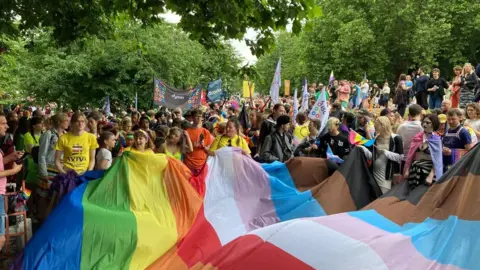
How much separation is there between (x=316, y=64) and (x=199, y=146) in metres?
30.9

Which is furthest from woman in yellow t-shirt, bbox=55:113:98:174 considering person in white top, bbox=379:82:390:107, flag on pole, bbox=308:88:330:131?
person in white top, bbox=379:82:390:107

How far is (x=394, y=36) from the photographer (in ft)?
113

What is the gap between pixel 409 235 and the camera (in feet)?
15.3

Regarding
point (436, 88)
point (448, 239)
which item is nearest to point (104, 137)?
point (448, 239)

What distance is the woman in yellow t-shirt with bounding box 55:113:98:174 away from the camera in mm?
7246

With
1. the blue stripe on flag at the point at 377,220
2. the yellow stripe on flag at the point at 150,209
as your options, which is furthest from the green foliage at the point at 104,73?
the blue stripe on flag at the point at 377,220

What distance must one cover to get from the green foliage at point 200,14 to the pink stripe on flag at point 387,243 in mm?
3220

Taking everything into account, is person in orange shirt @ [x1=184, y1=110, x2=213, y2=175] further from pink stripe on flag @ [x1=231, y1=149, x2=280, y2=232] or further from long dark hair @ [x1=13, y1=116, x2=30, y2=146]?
long dark hair @ [x1=13, y1=116, x2=30, y2=146]

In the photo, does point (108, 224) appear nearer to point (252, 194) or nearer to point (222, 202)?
point (222, 202)

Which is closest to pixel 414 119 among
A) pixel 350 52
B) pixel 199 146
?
pixel 199 146

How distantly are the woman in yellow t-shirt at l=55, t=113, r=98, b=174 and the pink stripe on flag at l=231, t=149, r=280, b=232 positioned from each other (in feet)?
6.77

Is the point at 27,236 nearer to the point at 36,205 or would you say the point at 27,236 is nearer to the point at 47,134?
the point at 36,205

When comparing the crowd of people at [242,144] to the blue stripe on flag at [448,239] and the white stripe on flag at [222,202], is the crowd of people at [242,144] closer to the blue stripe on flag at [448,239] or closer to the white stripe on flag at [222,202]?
the white stripe on flag at [222,202]

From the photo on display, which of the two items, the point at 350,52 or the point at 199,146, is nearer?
the point at 199,146
